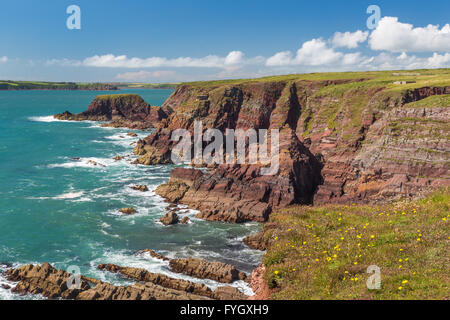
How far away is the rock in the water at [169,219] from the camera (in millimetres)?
44875

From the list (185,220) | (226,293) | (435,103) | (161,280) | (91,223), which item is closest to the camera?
(226,293)

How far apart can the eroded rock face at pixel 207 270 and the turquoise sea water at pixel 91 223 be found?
1.09 meters

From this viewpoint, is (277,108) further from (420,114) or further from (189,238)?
(189,238)

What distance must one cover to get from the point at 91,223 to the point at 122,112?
119m

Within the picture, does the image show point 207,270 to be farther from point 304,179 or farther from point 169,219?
point 304,179

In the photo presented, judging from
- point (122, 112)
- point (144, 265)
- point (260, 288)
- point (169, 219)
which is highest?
point (122, 112)

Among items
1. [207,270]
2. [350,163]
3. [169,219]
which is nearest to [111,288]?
[207,270]

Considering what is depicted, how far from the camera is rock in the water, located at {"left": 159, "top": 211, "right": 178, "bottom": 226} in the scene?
44.9m

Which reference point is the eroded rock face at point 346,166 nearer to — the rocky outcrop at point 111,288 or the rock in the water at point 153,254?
the rock in the water at point 153,254

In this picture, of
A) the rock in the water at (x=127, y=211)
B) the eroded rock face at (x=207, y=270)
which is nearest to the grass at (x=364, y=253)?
the eroded rock face at (x=207, y=270)

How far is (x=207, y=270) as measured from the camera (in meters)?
31.6

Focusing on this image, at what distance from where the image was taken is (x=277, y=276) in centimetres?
1393

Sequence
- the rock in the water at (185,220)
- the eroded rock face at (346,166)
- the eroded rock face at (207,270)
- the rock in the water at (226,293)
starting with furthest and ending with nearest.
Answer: the eroded rock face at (346,166) → the rock in the water at (185,220) → the eroded rock face at (207,270) → the rock in the water at (226,293)

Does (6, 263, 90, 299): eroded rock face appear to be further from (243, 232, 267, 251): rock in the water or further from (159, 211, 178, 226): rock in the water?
(243, 232, 267, 251): rock in the water
